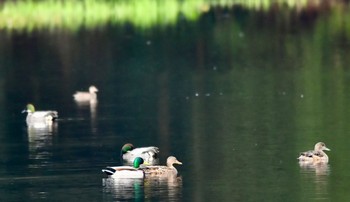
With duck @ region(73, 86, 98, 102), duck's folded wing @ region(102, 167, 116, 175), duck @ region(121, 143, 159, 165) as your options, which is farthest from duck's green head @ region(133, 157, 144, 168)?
duck @ region(73, 86, 98, 102)

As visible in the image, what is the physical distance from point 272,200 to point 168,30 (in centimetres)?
2672

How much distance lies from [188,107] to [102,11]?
23.7 metres

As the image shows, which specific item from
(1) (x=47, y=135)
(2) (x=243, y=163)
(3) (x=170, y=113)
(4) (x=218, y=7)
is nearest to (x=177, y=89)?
(3) (x=170, y=113)

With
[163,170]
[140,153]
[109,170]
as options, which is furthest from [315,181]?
[140,153]

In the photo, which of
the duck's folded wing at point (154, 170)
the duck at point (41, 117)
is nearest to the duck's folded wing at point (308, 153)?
the duck's folded wing at point (154, 170)

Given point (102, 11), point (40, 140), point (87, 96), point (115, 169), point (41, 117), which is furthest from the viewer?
point (102, 11)

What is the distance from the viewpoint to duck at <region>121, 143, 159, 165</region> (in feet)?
69.5

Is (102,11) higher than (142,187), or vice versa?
(102,11)

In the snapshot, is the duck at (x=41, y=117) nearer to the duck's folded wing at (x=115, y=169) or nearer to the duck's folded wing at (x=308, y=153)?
the duck's folded wing at (x=115, y=169)

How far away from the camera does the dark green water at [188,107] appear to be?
1903 cm

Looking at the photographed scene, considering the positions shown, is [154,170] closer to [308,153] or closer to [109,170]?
[109,170]

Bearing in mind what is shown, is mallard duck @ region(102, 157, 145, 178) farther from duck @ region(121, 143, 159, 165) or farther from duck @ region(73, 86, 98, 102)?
duck @ region(73, 86, 98, 102)

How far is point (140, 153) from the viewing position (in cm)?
2120

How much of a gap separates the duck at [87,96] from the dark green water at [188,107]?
0.22 meters
